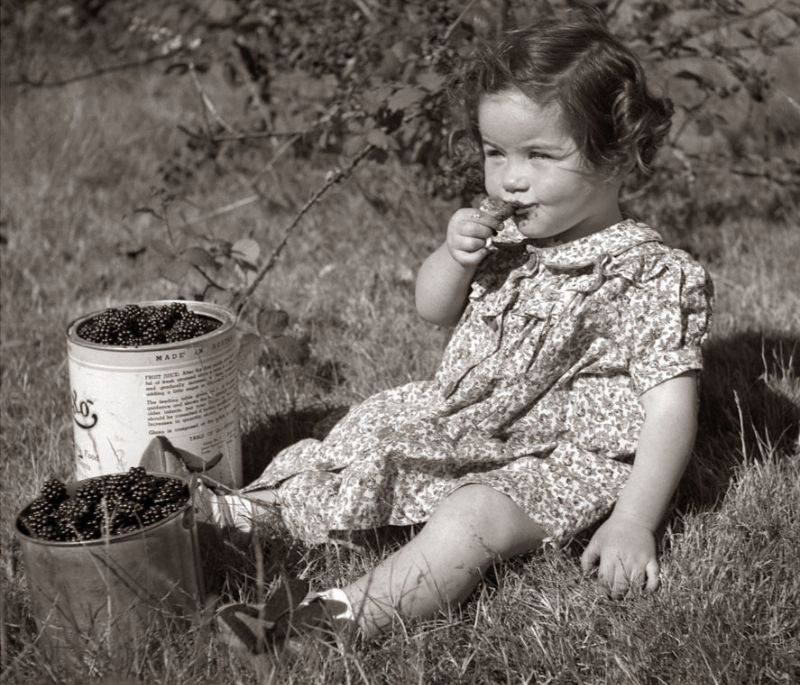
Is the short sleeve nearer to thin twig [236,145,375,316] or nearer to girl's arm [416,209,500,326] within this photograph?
girl's arm [416,209,500,326]

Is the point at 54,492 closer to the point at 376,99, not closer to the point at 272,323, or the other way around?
the point at 272,323

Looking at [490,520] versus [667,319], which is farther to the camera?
[667,319]

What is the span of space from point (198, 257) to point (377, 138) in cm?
57

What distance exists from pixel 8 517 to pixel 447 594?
38.6 inches

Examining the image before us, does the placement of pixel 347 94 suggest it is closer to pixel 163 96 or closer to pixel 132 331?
pixel 132 331

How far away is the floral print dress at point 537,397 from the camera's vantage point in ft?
6.66

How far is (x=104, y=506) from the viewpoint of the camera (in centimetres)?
165

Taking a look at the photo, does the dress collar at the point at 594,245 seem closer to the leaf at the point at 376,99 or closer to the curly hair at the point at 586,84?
the curly hair at the point at 586,84

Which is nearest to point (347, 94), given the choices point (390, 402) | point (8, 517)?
point (390, 402)

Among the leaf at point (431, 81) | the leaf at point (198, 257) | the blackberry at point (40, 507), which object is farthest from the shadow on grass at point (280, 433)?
the leaf at point (431, 81)

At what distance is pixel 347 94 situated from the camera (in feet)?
Answer: 10.1

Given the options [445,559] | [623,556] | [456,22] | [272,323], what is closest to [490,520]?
[445,559]

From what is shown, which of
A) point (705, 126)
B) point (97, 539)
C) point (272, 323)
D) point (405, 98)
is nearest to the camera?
point (97, 539)

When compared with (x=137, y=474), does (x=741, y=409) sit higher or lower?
lower
